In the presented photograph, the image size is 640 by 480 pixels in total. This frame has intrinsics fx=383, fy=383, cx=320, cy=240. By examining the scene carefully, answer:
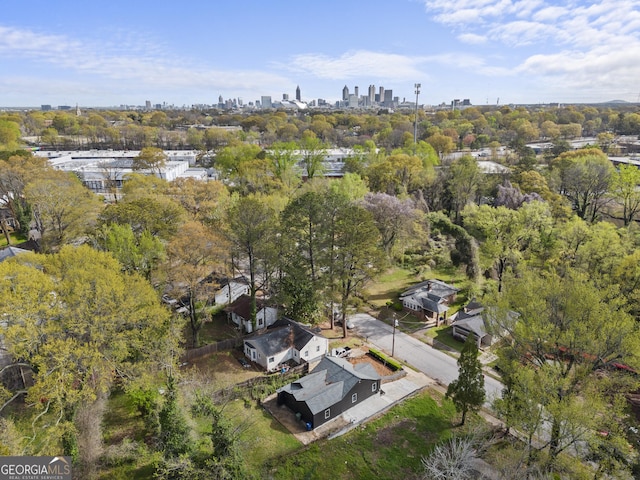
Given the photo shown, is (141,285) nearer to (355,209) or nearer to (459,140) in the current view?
(355,209)

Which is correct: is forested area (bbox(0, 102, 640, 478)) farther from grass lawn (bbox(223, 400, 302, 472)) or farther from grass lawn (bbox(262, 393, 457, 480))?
grass lawn (bbox(262, 393, 457, 480))

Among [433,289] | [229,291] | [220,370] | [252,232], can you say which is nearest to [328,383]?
[220,370]

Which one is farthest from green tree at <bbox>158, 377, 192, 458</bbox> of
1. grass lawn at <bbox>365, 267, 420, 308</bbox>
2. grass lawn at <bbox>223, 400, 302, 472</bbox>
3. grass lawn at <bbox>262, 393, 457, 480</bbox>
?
grass lawn at <bbox>365, 267, 420, 308</bbox>

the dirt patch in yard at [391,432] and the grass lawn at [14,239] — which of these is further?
the grass lawn at [14,239]

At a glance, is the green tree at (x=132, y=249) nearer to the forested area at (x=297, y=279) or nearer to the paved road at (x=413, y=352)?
the forested area at (x=297, y=279)

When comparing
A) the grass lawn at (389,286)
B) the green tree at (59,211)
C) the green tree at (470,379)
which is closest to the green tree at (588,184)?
the grass lawn at (389,286)

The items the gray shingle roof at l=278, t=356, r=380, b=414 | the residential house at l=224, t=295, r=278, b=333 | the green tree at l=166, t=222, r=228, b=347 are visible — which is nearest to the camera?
the gray shingle roof at l=278, t=356, r=380, b=414

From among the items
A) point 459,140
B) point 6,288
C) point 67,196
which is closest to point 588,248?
point 6,288
